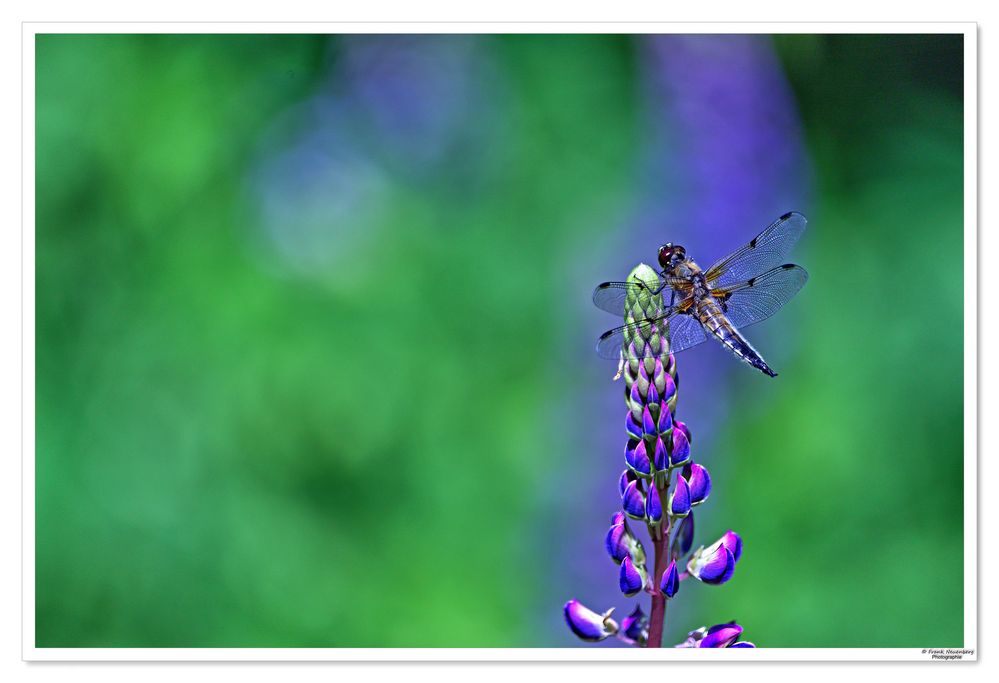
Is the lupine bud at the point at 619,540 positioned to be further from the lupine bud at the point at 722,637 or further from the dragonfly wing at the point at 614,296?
the dragonfly wing at the point at 614,296

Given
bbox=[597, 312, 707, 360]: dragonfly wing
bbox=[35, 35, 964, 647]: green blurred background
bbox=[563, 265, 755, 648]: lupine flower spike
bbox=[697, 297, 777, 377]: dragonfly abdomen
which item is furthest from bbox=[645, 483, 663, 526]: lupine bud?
bbox=[35, 35, 964, 647]: green blurred background

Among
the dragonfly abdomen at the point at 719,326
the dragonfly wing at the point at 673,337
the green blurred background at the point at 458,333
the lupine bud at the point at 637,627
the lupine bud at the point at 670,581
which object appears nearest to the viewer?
the lupine bud at the point at 670,581

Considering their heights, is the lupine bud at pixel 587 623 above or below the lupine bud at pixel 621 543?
below

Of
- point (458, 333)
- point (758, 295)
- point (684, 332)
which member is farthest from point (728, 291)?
point (458, 333)

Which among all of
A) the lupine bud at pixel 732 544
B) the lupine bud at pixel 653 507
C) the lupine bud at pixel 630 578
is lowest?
the lupine bud at pixel 630 578

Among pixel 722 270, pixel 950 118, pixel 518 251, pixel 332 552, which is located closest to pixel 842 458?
pixel 722 270

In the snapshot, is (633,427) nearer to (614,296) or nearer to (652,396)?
(652,396)

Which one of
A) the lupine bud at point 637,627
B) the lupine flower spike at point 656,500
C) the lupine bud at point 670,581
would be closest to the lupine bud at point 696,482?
the lupine flower spike at point 656,500
